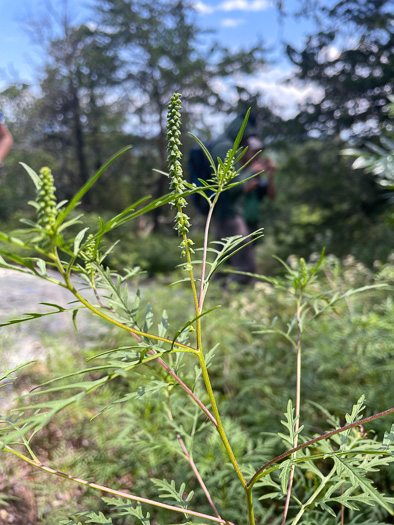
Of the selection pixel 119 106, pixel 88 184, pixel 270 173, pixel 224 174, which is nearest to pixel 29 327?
pixel 224 174

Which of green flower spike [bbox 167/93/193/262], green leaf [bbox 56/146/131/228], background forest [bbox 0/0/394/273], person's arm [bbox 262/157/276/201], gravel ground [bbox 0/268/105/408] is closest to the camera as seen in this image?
green leaf [bbox 56/146/131/228]

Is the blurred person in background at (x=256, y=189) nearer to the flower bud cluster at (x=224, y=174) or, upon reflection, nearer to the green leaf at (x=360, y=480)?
the flower bud cluster at (x=224, y=174)

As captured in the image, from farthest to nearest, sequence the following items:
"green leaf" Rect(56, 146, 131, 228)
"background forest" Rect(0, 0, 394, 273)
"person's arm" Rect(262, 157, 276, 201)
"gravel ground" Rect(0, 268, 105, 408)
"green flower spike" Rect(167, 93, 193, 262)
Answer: "background forest" Rect(0, 0, 394, 273) → "person's arm" Rect(262, 157, 276, 201) → "gravel ground" Rect(0, 268, 105, 408) → "green flower spike" Rect(167, 93, 193, 262) → "green leaf" Rect(56, 146, 131, 228)

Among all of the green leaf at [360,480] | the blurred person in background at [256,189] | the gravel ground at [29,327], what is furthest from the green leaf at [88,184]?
the blurred person in background at [256,189]

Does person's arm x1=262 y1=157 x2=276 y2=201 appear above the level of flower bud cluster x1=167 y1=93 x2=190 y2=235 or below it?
above

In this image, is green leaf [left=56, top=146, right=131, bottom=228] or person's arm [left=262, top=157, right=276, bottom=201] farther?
person's arm [left=262, top=157, right=276, bottom=201]

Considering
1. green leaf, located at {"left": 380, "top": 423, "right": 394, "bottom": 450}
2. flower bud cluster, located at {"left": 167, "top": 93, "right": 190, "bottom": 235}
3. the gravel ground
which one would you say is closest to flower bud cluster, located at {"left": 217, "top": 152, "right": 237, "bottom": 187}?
flower bud cluster, located at {"left": 167, "top": 93, "right": 190, "bottom": 235}

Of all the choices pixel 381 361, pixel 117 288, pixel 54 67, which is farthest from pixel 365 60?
pixel 54 67

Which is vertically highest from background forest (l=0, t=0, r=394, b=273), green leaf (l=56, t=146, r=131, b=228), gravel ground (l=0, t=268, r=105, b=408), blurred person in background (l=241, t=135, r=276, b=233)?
background forest (l=0, t=0, r=394, b=273)

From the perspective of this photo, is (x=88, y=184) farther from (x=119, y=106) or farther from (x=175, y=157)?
(x=119, y=106)

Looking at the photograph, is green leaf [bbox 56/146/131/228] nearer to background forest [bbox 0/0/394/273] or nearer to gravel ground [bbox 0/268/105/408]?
gravel ground [bbox 0/268/105/408]

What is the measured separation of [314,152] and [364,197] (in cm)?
143

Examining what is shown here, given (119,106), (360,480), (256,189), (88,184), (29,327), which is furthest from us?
(119,106)

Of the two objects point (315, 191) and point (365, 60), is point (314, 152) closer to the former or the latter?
point (315, 191)
